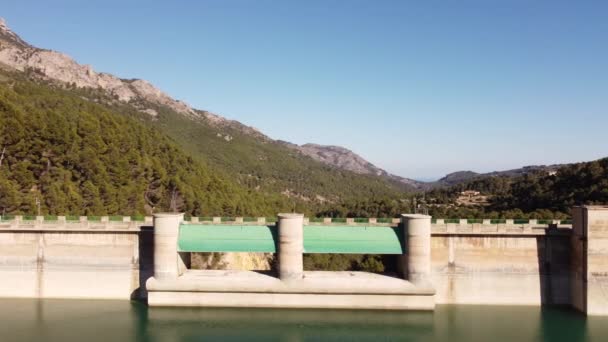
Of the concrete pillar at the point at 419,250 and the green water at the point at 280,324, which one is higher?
the concrete pillar at the point at 419,250

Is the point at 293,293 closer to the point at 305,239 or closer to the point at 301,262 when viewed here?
the point at 301,262

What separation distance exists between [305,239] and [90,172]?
35.8 metres

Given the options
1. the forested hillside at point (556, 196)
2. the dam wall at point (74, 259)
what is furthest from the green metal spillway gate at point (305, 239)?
the forested hillside at point (556, 196)

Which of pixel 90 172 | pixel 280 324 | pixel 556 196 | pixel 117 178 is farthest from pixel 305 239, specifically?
pixel 556 196

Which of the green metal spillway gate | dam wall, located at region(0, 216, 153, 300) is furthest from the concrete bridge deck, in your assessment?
dam wall, located at region(0, 216, 153, 300)

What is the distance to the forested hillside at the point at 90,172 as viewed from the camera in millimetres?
52719

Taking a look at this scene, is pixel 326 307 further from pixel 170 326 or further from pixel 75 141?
pixel 75 141

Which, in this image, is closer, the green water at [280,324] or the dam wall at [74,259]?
the green water at [280,324]

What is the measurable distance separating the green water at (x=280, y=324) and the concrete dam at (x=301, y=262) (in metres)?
0.95

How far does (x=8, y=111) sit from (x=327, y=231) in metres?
44.4

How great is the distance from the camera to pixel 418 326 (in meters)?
33.6

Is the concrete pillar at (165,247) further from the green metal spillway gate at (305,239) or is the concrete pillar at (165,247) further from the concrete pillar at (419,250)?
the concrete pillar at (419,250)

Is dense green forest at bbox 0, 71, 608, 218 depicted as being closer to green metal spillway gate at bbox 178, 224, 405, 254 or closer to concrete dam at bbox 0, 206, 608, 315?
concrete dam at bbox 0, 206, 608, 315

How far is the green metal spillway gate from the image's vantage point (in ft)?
119
